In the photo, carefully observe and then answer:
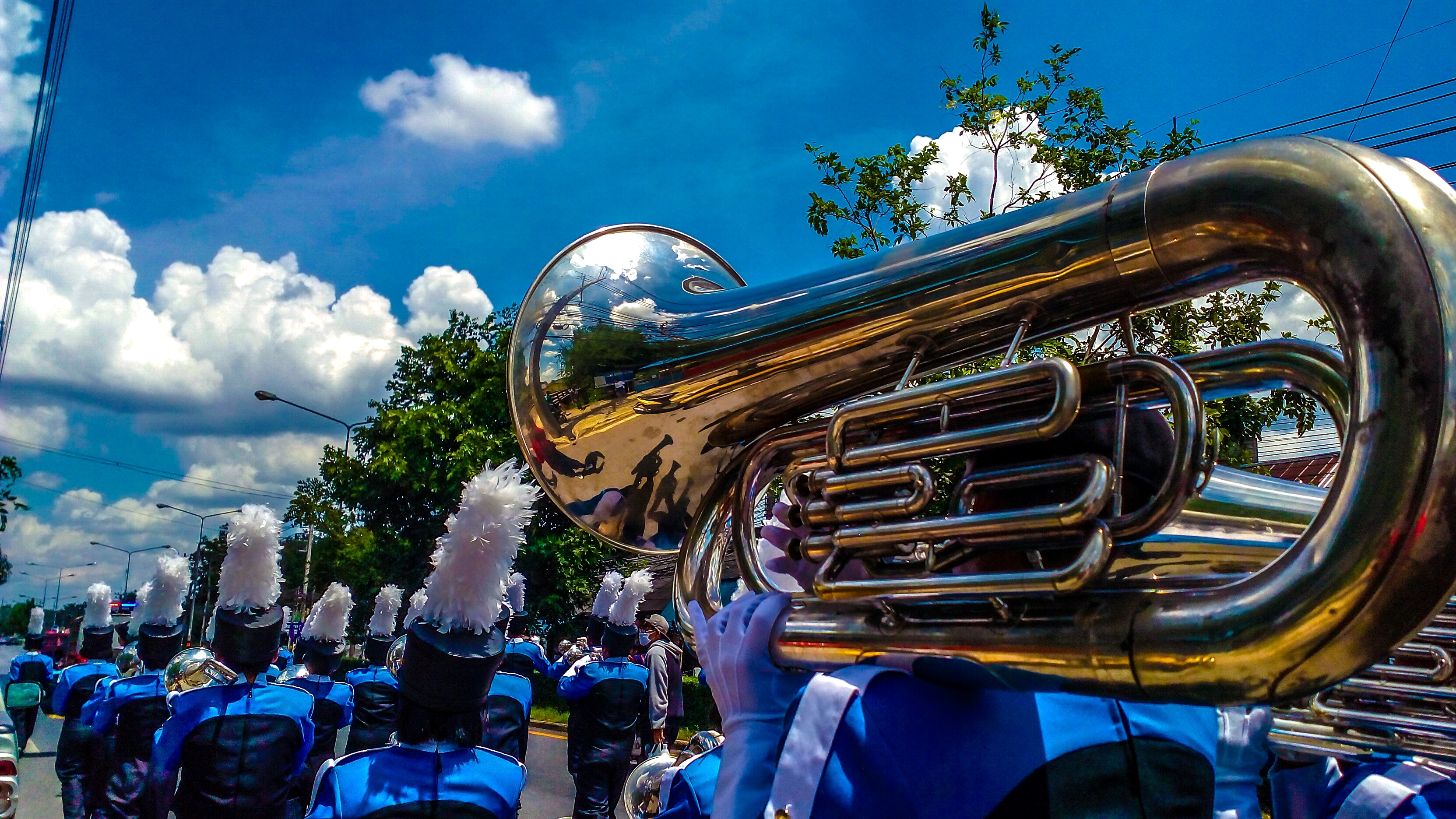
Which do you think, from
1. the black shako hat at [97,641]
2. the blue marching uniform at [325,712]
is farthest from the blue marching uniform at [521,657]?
the black shako hat at [97,641]

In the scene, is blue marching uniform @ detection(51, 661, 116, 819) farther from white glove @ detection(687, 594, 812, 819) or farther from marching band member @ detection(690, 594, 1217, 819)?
marching band member @ detection(690, 594, 1217, 819)

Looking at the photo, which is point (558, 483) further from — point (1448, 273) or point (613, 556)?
point (613, 556)

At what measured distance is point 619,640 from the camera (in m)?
9.53

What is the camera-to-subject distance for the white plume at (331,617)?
30.2 feet

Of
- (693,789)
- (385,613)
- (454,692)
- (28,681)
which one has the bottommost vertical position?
(28,681)

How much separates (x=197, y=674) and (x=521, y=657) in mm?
5263

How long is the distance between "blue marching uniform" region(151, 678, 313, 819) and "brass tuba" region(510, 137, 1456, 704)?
378 centimetres

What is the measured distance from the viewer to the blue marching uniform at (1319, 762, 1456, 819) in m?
2.08

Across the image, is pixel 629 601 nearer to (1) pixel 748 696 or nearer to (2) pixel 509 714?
(2) pixel 509 714

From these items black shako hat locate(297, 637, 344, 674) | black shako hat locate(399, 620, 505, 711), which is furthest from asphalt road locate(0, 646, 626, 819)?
black shako hat locate(399, 620, 505, 711)

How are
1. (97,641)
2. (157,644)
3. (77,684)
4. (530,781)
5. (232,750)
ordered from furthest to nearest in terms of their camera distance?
1. (97,641)
2. (530,781)
3. (77,684)
4. (157,644)
5. (232,750)

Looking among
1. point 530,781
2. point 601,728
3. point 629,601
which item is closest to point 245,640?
point 601,728

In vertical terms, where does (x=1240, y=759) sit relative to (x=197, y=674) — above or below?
above

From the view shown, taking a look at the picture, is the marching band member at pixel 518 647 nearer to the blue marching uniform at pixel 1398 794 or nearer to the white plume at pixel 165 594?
the white plume at pixel 165 594
